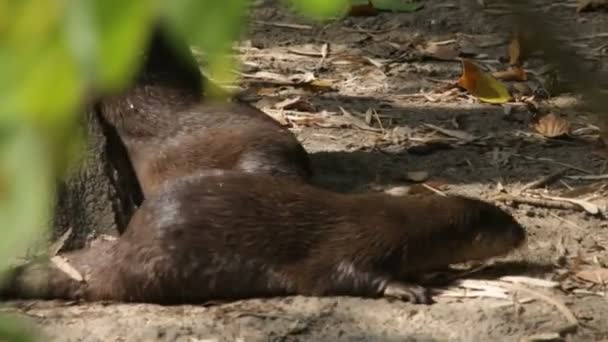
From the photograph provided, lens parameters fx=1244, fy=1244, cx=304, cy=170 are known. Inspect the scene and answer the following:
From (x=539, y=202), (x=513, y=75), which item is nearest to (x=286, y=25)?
(x=513, y=75)

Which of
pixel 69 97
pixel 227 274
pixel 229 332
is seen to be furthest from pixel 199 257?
pixel 69 97

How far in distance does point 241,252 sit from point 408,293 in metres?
0.48

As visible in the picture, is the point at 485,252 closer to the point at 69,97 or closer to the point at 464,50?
the point at 464,50

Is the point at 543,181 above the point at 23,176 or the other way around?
the other way around

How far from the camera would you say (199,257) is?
3.46 metres

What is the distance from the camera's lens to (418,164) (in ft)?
15.5

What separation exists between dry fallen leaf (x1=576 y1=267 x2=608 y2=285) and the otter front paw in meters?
0.49

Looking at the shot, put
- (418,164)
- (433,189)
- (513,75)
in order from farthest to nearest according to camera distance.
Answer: (513,75)
(418,164)
(433,189)

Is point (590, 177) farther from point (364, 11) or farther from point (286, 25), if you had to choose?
point (286, 25)

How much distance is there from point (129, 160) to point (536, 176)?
148 cm

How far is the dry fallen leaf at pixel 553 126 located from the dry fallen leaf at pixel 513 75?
639 mm

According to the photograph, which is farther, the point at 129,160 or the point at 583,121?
the point at 583,121

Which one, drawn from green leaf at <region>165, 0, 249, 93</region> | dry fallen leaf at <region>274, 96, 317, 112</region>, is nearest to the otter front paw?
dry fallen leaf at <region>274, 96, 317, 112</region>

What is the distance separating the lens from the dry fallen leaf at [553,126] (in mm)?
5012
